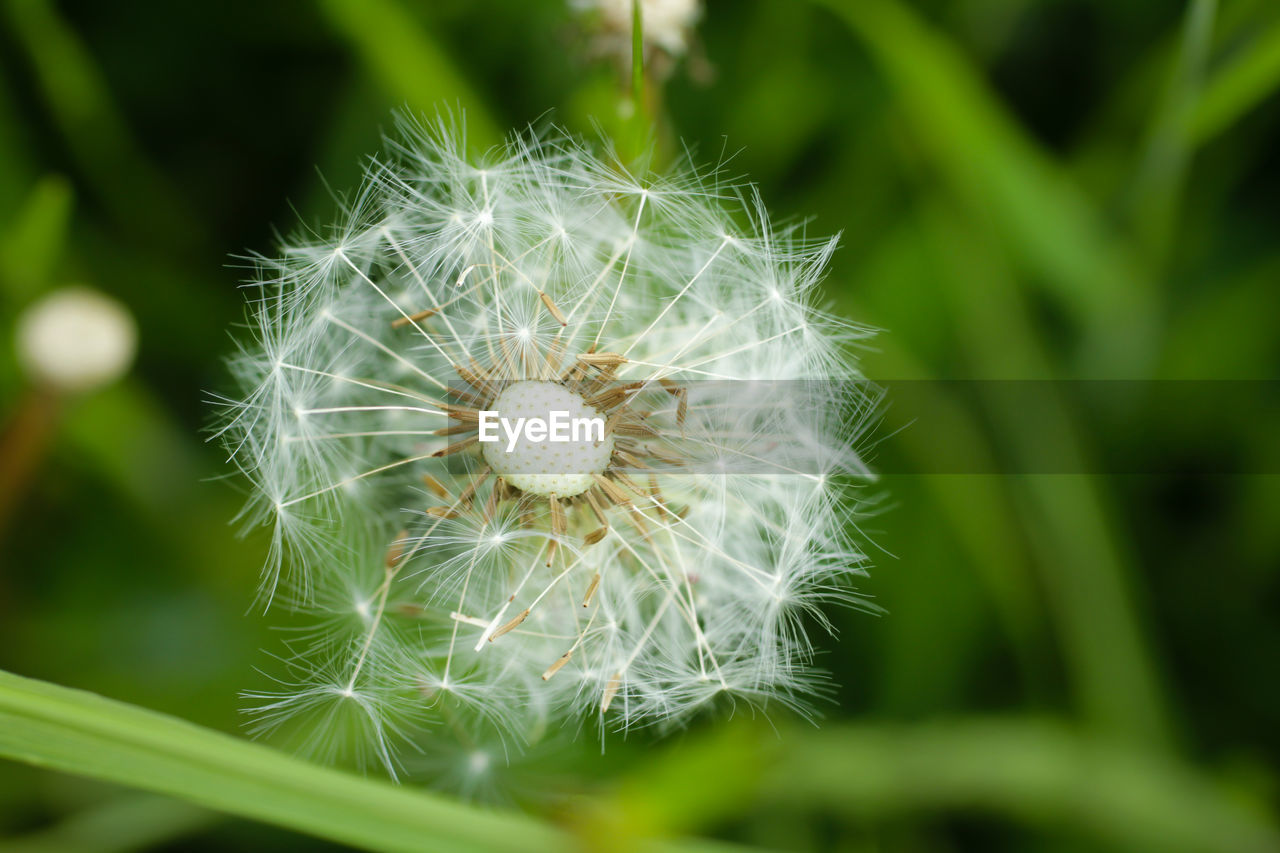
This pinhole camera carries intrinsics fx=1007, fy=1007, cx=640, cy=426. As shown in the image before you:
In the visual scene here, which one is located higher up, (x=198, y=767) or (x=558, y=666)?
(x=558, y=666)

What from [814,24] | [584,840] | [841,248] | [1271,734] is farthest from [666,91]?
[1271,734]

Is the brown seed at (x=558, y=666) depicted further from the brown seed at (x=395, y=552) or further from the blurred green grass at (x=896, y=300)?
the blurred green grass at (x=896, y=300)

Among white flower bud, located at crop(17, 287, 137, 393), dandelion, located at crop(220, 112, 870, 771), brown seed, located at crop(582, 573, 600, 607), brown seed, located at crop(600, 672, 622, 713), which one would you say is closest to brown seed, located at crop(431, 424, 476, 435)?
dandelion, located at crop(220, 112, 870, 771)

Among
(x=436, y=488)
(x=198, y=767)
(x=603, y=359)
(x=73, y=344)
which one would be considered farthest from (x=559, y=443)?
(x=73, y=344)

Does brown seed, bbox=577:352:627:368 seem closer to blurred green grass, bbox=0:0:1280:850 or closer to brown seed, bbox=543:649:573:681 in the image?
brown seed, bbox=543:649:573:681

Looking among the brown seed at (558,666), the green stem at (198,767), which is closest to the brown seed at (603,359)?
the brown seed at (558,666)

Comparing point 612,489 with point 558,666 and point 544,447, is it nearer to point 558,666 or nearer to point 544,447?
point 544,447

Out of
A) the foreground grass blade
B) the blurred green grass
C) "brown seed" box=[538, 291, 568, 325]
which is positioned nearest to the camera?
the foreground grass blade
